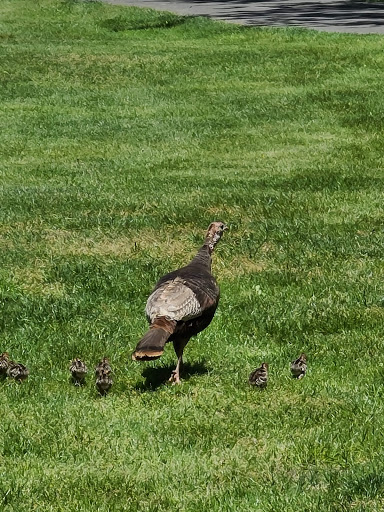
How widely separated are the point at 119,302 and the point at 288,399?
105 inches

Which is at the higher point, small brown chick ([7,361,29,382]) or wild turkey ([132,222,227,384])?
wild turkey ([132,222,227,384])

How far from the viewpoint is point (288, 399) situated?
24.1 ft

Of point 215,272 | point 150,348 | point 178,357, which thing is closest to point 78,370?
point 178,357

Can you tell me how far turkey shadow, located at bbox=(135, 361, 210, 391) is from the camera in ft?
25.1

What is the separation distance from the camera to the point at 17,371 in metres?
7.61

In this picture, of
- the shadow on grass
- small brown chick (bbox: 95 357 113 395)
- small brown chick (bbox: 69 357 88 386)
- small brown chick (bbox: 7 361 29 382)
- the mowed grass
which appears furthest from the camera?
the shadow on grass

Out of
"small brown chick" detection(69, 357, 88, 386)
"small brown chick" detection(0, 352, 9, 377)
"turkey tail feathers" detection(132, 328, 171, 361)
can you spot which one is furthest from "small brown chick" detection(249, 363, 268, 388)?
"small brown chick" detection(0, 352, 9, 377)

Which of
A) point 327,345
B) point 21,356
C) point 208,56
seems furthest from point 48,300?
point 208,56

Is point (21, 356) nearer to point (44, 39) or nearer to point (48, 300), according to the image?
point (48, 300)

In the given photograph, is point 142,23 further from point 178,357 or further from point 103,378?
point 103,378

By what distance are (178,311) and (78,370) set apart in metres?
0.82

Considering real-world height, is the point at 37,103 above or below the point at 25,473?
below

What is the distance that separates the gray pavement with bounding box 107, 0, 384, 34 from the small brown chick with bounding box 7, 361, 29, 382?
2211cm

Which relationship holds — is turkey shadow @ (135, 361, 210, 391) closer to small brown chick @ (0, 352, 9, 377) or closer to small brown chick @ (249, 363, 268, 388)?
small brown chick @ (249, 363, 268, 388)
